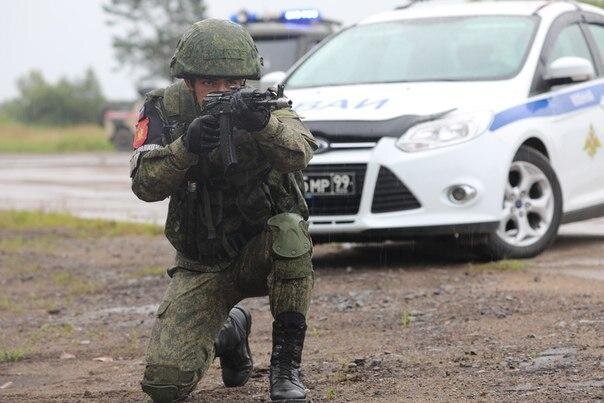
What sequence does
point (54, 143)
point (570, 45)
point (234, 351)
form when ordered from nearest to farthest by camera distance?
point (234, 351) → point (570, 45) → point (54, 143)

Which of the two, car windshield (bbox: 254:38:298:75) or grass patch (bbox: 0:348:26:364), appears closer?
grass patch (bbox: 0:348:26:364)

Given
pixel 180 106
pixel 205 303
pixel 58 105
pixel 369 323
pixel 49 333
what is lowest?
pixel 58 105

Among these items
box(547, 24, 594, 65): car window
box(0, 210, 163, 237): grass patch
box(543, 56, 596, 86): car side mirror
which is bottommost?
box(0, 210, 163, 237): grass patch

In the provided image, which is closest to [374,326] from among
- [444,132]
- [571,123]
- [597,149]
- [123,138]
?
[444,132]

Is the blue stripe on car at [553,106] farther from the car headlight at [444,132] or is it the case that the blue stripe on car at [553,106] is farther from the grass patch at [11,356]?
the grass patch at [11,356]

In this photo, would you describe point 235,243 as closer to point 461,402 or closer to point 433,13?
point 461,402

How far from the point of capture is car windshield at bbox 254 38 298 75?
20.5 meters

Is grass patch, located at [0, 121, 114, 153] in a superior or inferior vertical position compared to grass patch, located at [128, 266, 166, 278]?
inferior

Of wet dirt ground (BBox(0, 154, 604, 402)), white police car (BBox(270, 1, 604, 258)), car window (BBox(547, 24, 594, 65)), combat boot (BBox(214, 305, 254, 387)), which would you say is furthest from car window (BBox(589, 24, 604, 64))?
combat boot (BBox(214, 305, 254, 387))

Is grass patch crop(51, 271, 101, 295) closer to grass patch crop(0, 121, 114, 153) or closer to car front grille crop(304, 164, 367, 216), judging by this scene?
car front grille crop(304, 164, 367, 216)

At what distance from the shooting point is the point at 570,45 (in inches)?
382

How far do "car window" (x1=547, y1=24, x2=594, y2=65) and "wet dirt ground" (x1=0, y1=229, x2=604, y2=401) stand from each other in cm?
129

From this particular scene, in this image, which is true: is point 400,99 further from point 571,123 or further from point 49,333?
point 49,333

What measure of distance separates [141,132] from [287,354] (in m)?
0.96
